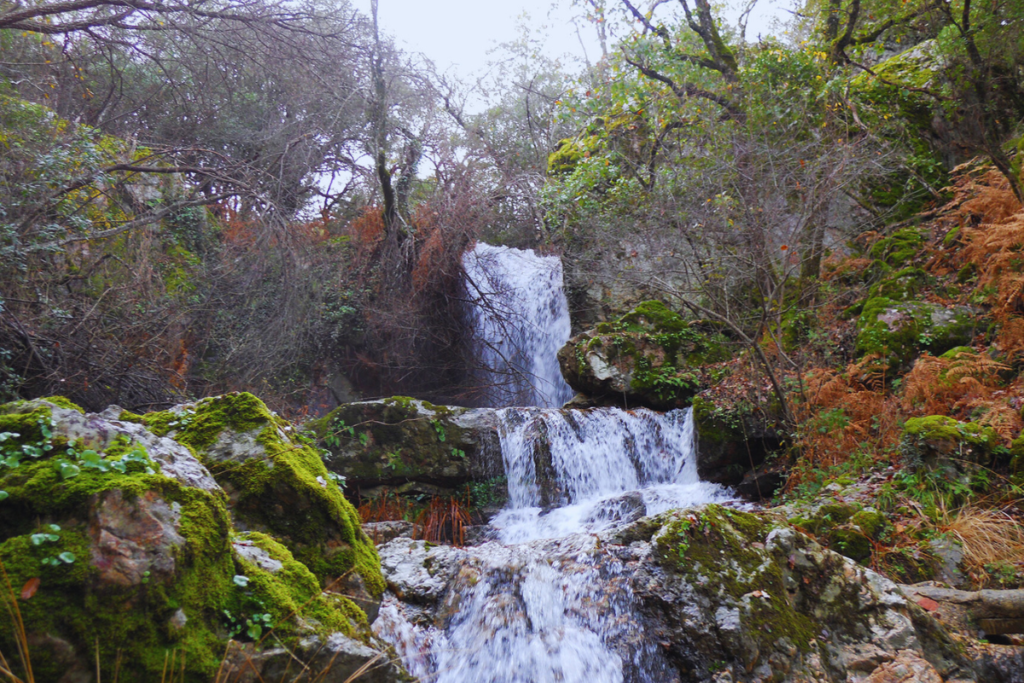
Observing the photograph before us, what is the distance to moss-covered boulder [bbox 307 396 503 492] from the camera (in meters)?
7.11

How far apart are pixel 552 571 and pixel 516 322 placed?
7323 millimetres

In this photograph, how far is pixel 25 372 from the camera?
587 cm

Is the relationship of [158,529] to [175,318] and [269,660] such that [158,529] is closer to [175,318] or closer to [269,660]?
[269,660]

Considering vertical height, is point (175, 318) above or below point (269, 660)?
above

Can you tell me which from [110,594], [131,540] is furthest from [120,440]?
[110,594]

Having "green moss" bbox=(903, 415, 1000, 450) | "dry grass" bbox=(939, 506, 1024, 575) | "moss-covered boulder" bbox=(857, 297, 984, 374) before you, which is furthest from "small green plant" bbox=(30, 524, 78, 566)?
"moss-covered boulder" bbox=(857, 297, 984, 374)

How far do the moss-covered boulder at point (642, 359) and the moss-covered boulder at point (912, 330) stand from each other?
2.29m

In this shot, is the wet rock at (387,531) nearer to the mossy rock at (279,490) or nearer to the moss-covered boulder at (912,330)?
the mossy rock at (279,490)

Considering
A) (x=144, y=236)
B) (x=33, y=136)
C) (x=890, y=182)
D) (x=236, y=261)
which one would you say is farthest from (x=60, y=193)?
(x=890, y=182)

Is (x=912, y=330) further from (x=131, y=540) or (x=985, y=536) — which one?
(x=131, y=540)

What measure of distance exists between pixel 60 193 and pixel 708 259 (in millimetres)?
7816

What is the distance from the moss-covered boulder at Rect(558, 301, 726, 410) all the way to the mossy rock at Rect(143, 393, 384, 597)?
5926 millimetres

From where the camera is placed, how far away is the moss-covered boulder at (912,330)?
6.41 m

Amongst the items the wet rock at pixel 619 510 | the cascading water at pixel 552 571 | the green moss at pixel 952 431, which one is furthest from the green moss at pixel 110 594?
the green moss at pixel 952 431
